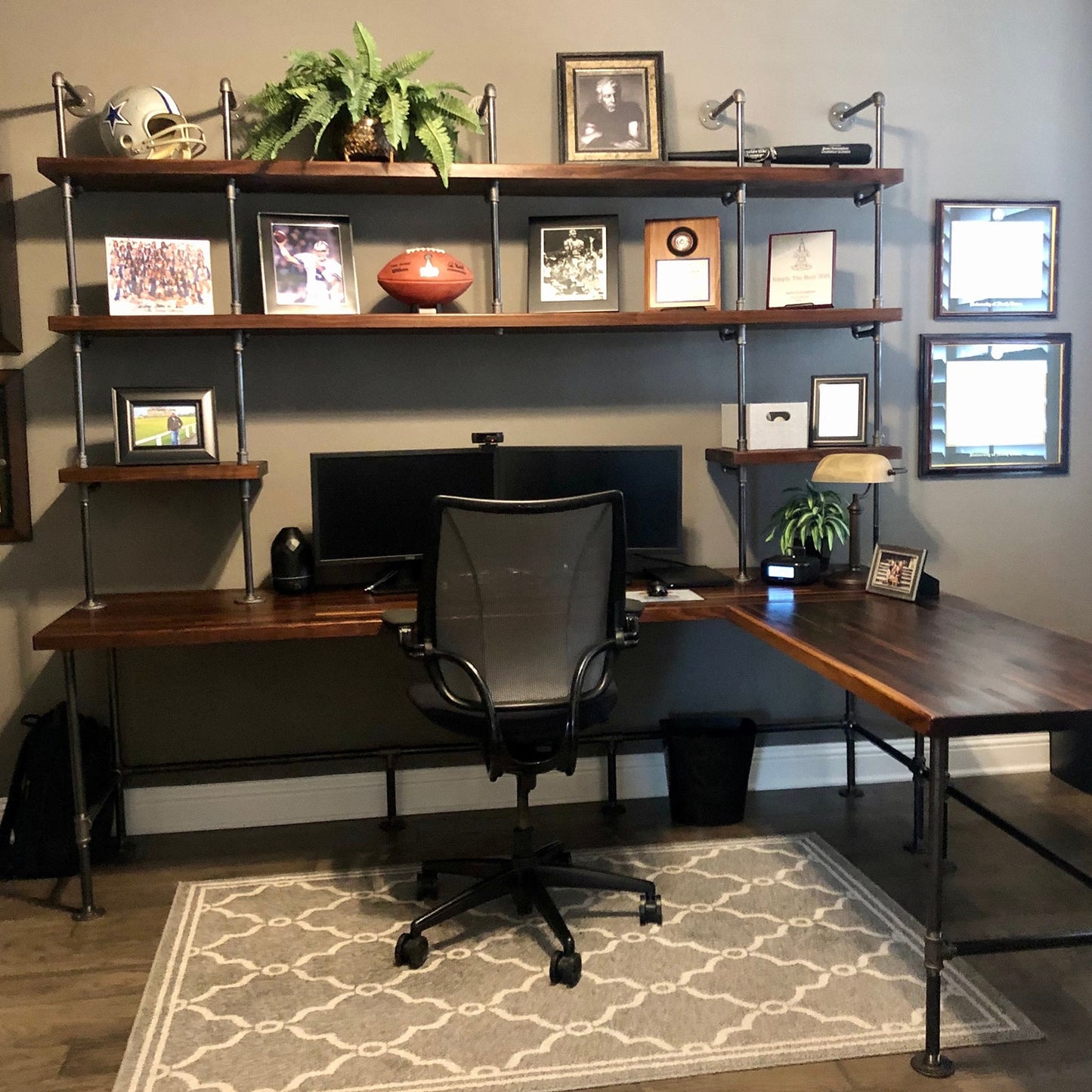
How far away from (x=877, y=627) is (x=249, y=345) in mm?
1964

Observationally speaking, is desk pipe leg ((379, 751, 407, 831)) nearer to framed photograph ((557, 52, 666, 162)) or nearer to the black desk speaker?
the black desk speaker

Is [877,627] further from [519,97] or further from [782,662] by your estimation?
[519,97]

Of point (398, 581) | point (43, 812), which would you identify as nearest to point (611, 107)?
point (398, 581)

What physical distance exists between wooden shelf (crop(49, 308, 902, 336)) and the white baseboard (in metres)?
1.37

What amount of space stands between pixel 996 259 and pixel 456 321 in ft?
5.97

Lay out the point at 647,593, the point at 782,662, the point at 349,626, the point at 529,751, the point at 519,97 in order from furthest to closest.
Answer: the point at 782,662 < the point at 519,97 < the point at 647,593 < the point at 349,626 < the point at 529,751

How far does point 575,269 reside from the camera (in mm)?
3287

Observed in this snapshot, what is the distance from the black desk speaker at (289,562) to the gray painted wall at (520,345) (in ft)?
0.54

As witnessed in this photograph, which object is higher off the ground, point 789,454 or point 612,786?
point 789,454

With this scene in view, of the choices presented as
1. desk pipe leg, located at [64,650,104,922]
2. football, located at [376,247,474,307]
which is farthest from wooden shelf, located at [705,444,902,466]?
desk pipe leg, located at [64,650,104,922]

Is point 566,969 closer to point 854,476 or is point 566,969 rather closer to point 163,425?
point 854,476

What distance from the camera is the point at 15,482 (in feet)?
10.4

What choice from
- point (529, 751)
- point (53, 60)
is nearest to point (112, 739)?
point (529, 751)

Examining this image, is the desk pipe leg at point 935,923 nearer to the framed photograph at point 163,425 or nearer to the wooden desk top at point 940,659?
the wooden desk top at point 940,659
